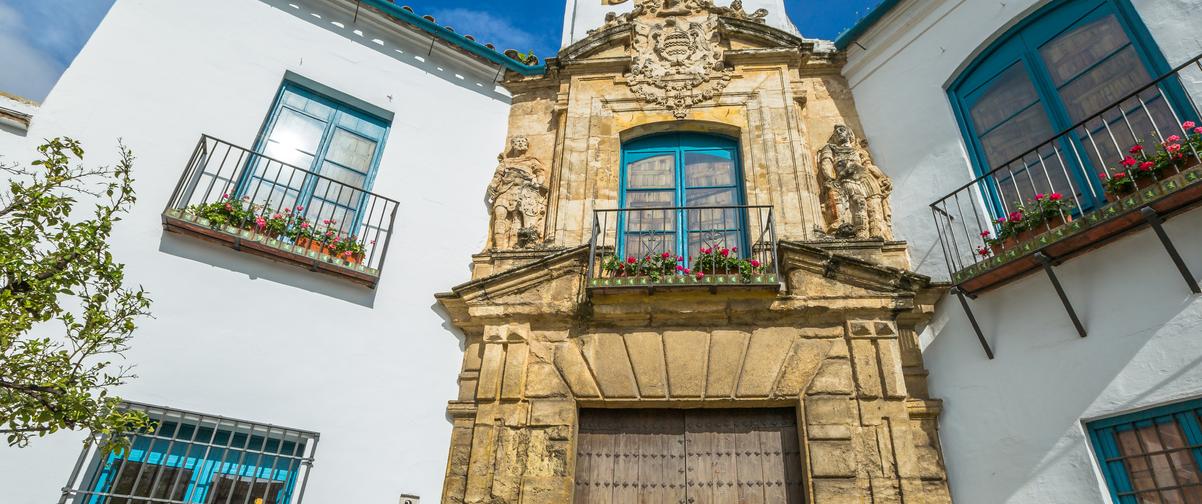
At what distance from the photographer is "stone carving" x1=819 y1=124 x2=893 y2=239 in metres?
5.38

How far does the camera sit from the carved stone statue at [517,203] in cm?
573

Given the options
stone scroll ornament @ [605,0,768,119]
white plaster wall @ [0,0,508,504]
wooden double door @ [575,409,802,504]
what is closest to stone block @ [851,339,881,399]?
wooden double door @ [575,409,802,504]

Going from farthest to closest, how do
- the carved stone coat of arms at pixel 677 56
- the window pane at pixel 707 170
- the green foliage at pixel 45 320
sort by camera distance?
the carved stone coat of arms at pixel 677 56 → the window pane at pixel 707 170 → the green foliage at pixel 45 320

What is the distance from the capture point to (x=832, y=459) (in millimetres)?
4344

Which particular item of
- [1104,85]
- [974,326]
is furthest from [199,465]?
[1104,85]

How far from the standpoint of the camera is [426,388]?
4.95 metres

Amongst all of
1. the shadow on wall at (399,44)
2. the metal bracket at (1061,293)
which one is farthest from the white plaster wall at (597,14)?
the metal bracket at (1061,293)

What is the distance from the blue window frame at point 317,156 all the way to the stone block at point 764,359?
3.50 metres

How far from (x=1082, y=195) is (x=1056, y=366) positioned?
1194 millimetres

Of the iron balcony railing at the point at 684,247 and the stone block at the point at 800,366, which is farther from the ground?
the iron balcony railing at the point at 684,247

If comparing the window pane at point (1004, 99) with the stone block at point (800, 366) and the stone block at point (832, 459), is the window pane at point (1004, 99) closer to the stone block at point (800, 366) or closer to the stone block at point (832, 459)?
the stone block at point (800, 366)

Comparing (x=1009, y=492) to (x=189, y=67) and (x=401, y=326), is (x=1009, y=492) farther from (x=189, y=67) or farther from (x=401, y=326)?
(x=189, y=67)

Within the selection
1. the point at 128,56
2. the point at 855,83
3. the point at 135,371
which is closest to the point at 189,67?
the point at 128,56

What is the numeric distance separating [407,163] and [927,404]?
15.9ft
